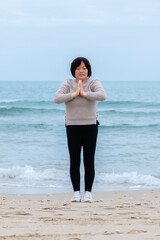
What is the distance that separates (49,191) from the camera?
22.3 ft

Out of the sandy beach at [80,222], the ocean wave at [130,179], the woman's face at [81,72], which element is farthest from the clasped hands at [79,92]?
the ocean wave at [130,179]

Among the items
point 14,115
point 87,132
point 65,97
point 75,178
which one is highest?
point 65,97

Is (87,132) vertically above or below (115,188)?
above

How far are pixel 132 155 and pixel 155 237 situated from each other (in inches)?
308

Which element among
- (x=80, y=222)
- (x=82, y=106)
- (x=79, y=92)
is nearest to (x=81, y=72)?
(x=79, y=92)

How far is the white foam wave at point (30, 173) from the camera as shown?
317 inches

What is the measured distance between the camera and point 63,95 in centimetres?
446

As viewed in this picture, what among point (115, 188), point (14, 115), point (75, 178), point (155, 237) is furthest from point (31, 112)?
point (155, 237)

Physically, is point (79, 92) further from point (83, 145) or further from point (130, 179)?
point (130, 179)

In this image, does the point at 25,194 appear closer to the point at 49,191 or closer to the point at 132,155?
the point at 49,191

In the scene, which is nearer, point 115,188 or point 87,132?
point 87,132

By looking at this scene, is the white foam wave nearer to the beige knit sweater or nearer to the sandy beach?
the sandy beach

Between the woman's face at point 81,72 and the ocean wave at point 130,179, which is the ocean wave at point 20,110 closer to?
the ocean wave at point 130,179

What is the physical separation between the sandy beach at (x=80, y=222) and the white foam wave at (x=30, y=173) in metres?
3.47
